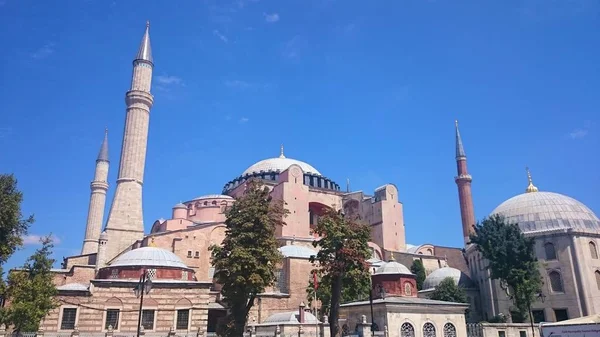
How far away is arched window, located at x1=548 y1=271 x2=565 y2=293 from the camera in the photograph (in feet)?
94.4

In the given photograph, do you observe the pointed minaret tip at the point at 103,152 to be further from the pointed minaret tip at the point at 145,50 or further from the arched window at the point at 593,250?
the arched window at the point at 593,250

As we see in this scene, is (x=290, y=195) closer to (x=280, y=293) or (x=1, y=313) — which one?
(x=280, y=293)

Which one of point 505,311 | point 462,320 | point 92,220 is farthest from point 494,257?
point 92,220

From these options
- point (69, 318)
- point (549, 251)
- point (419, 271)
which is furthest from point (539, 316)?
point (69, 318)

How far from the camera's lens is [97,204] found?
43250mm

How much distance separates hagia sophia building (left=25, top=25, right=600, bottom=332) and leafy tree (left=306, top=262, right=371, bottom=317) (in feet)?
6.98

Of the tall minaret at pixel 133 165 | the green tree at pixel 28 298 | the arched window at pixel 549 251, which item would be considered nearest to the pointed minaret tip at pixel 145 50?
the tall minaret at pixel 133 165

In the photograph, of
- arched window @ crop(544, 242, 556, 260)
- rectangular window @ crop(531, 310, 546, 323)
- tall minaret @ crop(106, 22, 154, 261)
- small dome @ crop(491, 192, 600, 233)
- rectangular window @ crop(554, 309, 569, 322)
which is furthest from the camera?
tall minaret @ crop(106, 22, 154, 261)

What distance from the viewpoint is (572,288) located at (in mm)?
28188

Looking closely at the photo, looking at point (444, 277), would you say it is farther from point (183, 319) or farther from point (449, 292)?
point (183, 319)

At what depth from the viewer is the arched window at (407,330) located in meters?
21.3

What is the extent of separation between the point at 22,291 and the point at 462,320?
1977cm

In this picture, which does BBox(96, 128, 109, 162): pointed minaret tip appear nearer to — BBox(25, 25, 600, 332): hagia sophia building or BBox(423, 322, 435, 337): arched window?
BBox(25, 25, 600, 332): hagia sophia building

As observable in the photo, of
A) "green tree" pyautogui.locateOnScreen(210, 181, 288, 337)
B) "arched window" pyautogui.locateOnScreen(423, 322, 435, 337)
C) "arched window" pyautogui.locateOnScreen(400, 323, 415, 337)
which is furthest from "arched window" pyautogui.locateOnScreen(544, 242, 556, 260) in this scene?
"green tree" pyautogui.locateOnScreen(210, 181, 288, 337)
